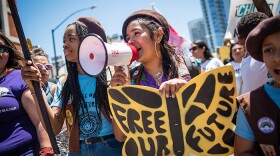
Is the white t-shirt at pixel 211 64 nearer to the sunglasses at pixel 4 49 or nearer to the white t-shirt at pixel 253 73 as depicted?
the white t-shirt at pixel 253 73

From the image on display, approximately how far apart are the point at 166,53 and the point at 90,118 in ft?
2.46

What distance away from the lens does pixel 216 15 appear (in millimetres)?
151125

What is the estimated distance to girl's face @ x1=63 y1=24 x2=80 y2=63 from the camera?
6.72ft

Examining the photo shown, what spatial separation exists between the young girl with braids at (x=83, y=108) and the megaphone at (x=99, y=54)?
1.50 ft

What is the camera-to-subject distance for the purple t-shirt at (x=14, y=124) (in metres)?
1.97

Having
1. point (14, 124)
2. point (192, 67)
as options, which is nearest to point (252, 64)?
point (192, 67)

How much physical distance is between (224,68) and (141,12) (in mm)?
842

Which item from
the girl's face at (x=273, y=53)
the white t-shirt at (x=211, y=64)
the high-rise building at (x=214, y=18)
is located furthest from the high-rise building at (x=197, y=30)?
the girl's face at (x=273, y=53)

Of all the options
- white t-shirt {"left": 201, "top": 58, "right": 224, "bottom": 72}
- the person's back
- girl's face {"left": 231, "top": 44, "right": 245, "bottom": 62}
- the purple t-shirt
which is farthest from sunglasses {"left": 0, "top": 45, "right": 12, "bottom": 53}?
white t-shirt {"left": 201, "top": 58, "right": 224, "bottom": 72}

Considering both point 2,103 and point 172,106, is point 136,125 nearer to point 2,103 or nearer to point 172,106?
point 172,106

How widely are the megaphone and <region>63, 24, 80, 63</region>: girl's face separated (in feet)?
1.53

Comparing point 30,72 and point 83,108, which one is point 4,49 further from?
point 83,108

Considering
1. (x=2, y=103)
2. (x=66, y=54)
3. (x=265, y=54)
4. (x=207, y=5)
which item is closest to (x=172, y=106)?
(x=265, y=54)

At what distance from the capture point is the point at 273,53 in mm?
1331
